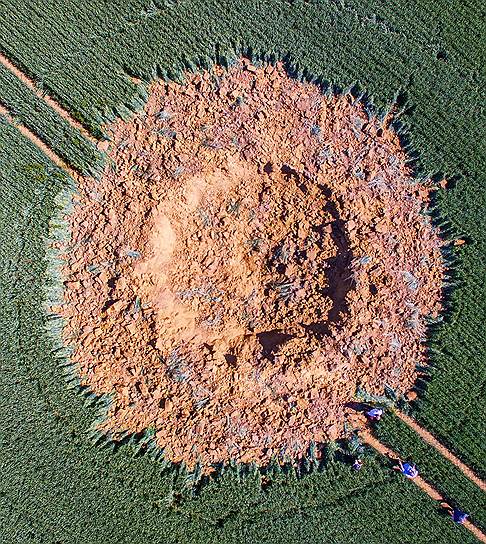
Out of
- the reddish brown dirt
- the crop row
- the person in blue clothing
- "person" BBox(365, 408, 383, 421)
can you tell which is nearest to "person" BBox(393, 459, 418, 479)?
the crop row

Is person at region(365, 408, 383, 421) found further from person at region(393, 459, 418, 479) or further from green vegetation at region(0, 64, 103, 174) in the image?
green vegetation at region(0, 64, 103, 174)

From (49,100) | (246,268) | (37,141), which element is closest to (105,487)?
(246,268)

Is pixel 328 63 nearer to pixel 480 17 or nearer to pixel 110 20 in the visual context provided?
pixel 480 17

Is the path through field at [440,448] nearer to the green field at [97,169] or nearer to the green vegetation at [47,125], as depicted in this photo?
the green field at [97,169]

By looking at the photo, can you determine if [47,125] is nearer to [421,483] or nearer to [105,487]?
[105,487]

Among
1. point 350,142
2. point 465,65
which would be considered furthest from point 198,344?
point 465,65

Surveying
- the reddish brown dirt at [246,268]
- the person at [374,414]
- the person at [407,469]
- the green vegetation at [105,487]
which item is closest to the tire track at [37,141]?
the green vegetation at [105,487]
